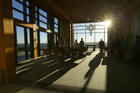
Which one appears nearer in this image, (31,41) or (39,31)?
(31,41)

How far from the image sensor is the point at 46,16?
25.6ft

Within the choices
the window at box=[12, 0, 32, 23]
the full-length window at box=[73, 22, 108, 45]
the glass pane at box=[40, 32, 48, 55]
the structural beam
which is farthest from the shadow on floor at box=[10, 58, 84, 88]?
the full-length window at box=[73, 22, 108, 45]

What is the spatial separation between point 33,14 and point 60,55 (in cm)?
311

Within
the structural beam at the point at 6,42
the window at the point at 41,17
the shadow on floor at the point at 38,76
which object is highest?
the window at the point at 41,17

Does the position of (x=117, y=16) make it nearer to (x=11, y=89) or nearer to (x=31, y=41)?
(x=11, y=89)

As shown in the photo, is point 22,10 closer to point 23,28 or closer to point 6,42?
point 23,28

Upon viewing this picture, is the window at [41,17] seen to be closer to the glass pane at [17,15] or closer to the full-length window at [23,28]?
the full-length window at [23,28]

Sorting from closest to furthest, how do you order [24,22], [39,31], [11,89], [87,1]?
[11,89] → [24,22] → [87,1] → [39,31]

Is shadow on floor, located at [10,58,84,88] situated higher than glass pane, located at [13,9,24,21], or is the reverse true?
glass pane, located at [13,9,24,21]

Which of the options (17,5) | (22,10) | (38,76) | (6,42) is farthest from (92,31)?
(6,42)

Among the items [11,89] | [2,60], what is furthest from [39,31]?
[11,89]

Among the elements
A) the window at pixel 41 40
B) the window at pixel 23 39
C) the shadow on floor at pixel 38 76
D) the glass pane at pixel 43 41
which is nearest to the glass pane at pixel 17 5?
the window at pixel 23 39

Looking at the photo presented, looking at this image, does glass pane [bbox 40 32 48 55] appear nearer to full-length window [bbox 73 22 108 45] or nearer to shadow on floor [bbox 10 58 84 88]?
shadow on floor [bbox 10 58 84 88]

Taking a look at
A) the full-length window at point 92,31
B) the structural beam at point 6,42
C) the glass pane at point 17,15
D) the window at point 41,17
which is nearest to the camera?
the structural beam at point 6,42
